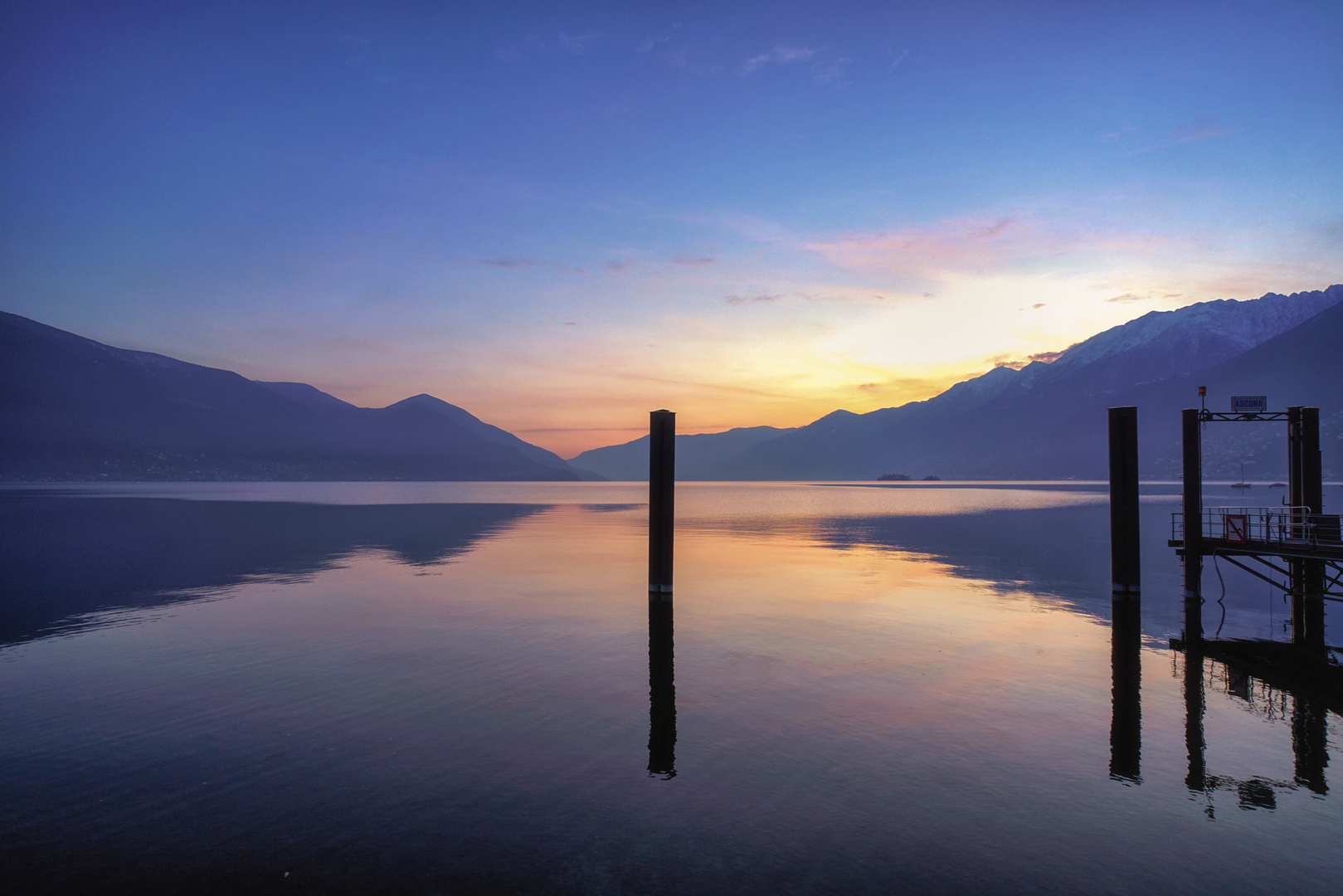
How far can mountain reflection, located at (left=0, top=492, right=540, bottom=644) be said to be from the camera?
27.3m

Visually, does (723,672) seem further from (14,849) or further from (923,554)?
(923,554)

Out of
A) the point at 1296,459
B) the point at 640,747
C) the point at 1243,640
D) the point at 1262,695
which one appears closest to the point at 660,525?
the point at 640,747

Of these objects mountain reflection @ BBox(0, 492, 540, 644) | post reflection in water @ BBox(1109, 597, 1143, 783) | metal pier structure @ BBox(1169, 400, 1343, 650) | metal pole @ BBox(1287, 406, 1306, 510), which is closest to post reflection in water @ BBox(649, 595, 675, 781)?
post reflection in water @ BBox(1109, 597, 1143, 783)

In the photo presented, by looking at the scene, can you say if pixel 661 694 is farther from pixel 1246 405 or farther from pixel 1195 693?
pixel 1246 405

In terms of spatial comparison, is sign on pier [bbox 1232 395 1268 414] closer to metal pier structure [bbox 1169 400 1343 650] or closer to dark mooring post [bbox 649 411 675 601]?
metal pier structure [bbox 1169 400 1343 650]

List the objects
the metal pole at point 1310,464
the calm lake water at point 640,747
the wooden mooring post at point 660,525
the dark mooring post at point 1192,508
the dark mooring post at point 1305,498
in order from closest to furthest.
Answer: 1. the calm lake water at point 640,747
2. the wooden mooring post at point 660,525
3. the dark mooring post at point 1305,498
4. the dark mooring post at point 1192,508
5. the metal pole at point 1310,464

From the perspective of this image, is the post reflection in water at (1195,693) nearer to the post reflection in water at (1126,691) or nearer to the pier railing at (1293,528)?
the post reflection in water at (1126,691)

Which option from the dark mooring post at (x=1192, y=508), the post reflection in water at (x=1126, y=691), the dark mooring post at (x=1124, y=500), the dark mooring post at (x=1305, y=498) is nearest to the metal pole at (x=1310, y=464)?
the dark mooring post at (x=1305, y=498)

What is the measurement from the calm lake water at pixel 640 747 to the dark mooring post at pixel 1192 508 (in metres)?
1.50

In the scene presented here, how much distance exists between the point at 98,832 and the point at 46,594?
25280 millimetres

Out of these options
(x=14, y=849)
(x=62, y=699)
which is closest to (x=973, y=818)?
(x=14, y=849)

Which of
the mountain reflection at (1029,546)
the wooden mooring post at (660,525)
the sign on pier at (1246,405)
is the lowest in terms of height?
the mountain reflection at (1029,546)

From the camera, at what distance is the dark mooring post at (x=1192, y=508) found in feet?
81.8

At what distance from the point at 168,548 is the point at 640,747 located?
4610 centimetres
